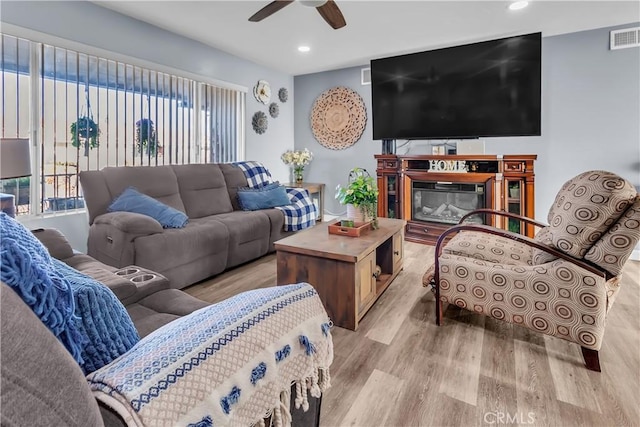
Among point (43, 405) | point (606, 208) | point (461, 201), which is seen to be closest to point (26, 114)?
point (43, 405)

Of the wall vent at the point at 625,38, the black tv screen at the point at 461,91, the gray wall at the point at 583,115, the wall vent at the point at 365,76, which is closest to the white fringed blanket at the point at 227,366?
the black tv screen at the point at 461,91

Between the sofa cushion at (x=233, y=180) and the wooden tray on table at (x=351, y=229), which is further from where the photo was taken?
the sofa cushion at (x=233, y=180)

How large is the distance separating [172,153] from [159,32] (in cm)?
125

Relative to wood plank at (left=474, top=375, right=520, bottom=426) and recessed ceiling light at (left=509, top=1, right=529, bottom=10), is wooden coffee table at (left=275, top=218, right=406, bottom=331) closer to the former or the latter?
wood plank at (left=474, top=375, right=520, bottom=426)

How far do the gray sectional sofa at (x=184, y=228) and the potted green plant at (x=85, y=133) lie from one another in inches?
13.0

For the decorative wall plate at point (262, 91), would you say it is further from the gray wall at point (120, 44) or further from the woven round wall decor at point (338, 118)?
the woven round wall decor at point (338, 118)

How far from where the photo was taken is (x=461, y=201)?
4145 millimetres

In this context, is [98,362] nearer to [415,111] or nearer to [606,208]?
[606,208]

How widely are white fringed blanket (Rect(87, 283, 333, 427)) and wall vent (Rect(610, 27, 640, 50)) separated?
446 cm

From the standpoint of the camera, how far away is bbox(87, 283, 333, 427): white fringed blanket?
62cm

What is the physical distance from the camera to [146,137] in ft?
11.8

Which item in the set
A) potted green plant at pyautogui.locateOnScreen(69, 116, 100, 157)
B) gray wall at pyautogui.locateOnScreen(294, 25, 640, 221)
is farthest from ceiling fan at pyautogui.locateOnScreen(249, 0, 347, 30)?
gray wall at pyautogui.locateOnScreen(294, 25, 640, 221)

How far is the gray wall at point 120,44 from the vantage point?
2671mm

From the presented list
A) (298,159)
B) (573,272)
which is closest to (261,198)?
(298,159)
